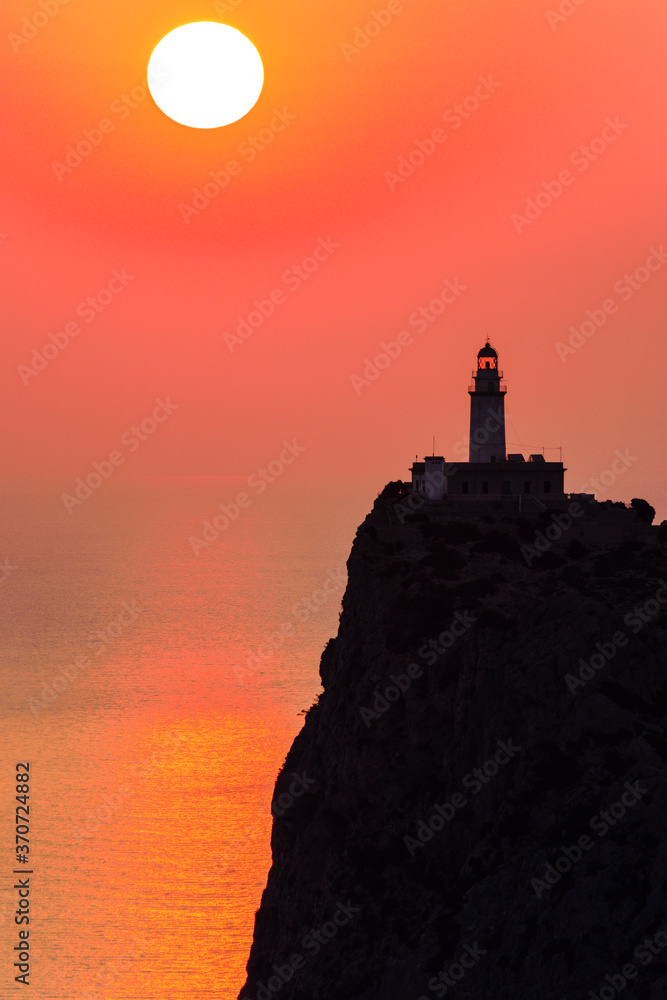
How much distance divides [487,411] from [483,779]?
37.9 meters

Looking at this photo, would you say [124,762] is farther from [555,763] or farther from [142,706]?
[555,763]

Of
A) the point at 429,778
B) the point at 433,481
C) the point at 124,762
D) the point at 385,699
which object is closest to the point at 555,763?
the point at 429,778

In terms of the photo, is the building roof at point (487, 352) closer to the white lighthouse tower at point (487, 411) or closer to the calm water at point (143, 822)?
the white lighthouse tower at point (487, 411)

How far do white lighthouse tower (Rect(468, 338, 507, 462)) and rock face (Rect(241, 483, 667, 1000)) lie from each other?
12.1 meters

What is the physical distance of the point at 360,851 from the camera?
194 feet

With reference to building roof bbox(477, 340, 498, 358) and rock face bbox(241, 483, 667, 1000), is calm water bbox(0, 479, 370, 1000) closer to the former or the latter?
rock face bbox(241, 483, 667, 1000)

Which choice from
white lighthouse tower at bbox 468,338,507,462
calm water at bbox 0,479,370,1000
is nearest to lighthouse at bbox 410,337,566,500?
white lighthouse tower at bbox 468,338,507,462

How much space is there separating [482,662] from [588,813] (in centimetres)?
1010

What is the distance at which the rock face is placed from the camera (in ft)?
155

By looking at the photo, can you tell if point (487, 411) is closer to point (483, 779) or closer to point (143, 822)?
point (483, 779)

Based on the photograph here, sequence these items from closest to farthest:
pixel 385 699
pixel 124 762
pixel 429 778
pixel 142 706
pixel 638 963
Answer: pixel 638 963 < pixel 429 778 < pixel 385 699 < pixel 124 762 < pixel 142 706

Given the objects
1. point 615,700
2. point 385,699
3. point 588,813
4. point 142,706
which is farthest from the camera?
point 142,706

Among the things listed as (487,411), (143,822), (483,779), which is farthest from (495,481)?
(143,822)

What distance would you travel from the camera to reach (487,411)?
284 feet
